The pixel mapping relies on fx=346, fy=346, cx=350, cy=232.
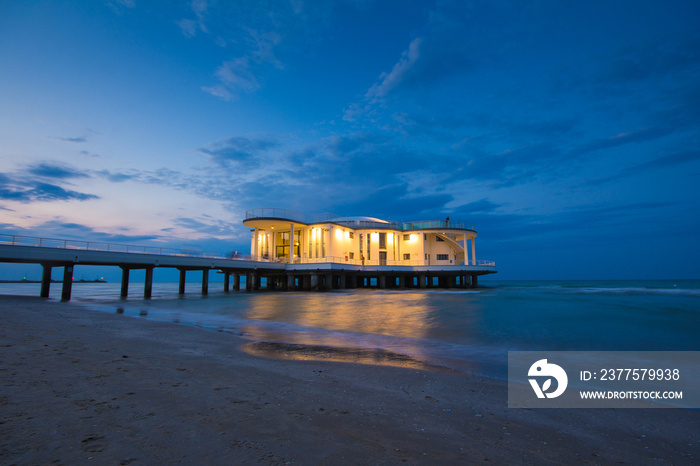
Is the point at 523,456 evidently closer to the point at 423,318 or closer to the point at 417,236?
the point at 423,318

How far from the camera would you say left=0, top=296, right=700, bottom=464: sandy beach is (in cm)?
308

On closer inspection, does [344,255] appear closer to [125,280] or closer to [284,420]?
[125,280]

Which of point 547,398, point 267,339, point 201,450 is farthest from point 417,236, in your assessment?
point 201,450

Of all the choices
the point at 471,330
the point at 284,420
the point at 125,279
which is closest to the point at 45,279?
the point at 125,279

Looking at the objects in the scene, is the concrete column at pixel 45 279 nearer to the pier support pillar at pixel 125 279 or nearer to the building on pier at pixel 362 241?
the pier support pillar at pixel 125 279

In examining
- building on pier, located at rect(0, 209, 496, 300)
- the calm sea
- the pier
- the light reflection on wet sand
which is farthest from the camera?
building on pier, located at rect(0, 209, 496, 300)

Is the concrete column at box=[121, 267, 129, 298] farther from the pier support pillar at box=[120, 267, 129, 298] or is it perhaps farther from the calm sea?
the calm sea

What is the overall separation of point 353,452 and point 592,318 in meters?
16.9

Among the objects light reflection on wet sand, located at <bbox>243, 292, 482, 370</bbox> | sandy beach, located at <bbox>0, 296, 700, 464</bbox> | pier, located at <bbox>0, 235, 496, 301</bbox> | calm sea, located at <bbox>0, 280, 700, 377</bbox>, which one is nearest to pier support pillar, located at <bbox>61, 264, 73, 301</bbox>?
pier, located at <bbox>0, 235, 496, 301</bbox>

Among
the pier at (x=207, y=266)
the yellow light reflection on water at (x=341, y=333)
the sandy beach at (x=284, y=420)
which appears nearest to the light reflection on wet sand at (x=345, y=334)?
the yellow light reflection on water at (x=341, y=333)

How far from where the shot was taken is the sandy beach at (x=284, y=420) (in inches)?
121

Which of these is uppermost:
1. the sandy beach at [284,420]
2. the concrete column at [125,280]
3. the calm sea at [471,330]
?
the concrete column at [125,280]

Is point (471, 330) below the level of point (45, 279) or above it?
below

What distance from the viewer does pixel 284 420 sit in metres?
3.87
